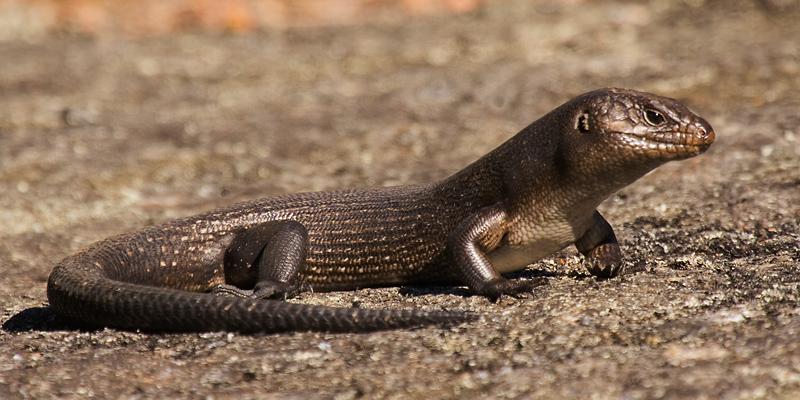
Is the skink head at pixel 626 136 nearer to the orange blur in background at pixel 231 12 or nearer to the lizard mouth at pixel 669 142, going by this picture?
the lizard mouth at pixel 669 142

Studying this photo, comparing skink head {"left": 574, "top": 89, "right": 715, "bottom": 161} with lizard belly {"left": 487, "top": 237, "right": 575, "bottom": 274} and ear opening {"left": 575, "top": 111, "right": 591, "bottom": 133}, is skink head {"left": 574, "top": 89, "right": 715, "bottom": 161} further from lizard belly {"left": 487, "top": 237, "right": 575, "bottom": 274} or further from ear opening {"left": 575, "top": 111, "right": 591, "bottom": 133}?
lizard belly {"left": 487, "top": 237, "right": 575, "bottom": 274}

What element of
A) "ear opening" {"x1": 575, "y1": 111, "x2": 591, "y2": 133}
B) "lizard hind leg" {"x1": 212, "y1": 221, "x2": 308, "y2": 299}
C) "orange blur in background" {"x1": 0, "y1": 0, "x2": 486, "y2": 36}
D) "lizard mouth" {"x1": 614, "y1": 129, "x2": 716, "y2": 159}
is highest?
"orange blur in background" {"x1": 0, "y1": 0, "x2": 486, "y2": 36}

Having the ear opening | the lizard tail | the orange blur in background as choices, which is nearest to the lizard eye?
the ear opening

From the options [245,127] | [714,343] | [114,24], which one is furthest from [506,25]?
[714,343]

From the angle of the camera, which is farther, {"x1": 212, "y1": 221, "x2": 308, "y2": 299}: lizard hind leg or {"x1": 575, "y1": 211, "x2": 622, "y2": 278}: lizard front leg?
{"x1": 212, "y1": 221, "x2": 308, "y2": 299}: lizard hind leg

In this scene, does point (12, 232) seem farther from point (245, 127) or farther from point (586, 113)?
point (586, 113)

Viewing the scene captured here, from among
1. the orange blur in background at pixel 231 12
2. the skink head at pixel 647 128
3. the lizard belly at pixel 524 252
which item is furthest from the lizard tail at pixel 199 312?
the orange blur in background at pixel 231 12

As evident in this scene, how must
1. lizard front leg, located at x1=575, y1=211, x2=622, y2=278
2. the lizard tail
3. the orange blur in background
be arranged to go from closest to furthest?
the lizard tail < lizard front leg, located at x1=575, y1=211, x2=622, y2=278 < the orange blur in background
